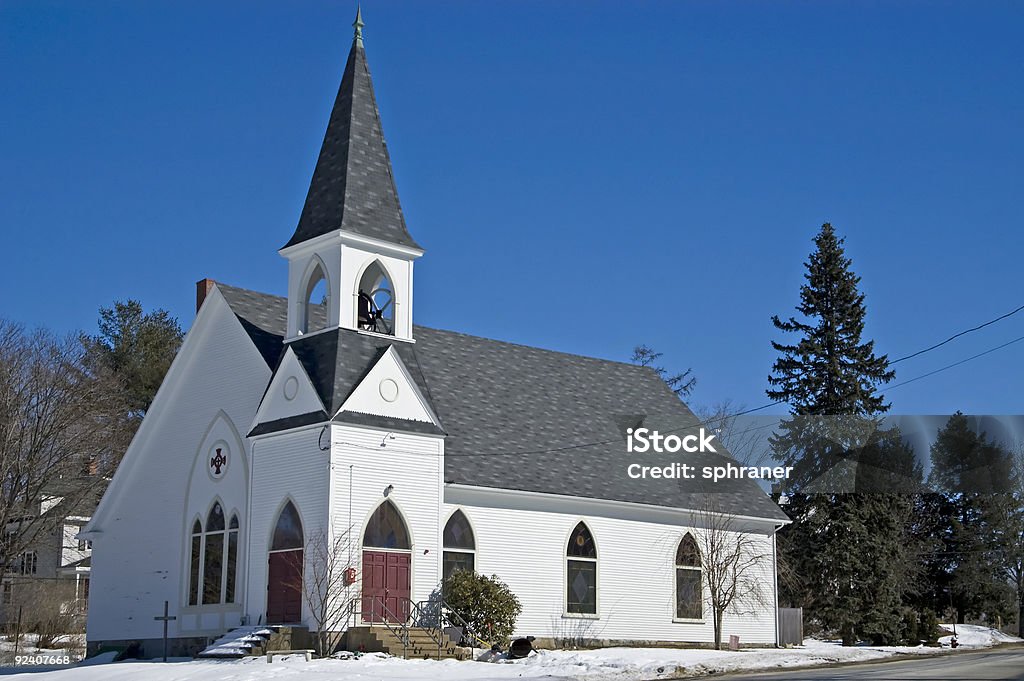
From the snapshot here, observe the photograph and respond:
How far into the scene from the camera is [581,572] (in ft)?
111

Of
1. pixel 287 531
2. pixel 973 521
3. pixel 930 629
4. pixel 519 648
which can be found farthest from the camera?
pixel 973 521

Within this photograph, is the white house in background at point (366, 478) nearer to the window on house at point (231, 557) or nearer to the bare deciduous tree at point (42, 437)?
the window on house at point (231, 557)

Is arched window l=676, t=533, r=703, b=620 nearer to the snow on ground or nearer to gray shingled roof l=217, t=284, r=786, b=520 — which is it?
gray shingled roof l=217, t=284, r=786, b=520

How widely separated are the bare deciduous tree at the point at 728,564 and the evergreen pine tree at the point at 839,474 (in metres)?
Result: 6.00

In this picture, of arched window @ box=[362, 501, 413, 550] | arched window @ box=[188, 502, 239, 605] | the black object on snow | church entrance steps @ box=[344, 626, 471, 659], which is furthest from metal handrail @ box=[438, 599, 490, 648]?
arched window @ box=[188, 502, 239, 605]

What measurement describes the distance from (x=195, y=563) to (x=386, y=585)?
6.05 metres

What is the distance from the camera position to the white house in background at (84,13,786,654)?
96.7ft

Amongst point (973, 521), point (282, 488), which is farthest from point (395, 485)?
point (973, 521)

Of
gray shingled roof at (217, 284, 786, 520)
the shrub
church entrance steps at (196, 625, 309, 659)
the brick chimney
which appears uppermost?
the brick chimney

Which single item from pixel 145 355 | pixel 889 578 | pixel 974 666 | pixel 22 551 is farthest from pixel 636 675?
pixel 145 355

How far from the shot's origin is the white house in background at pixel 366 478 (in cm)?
2947

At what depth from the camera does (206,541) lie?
3209 centimetres

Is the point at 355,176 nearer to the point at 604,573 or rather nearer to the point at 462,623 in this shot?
the point at 462,623

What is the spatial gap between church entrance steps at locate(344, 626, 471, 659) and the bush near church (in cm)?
137
